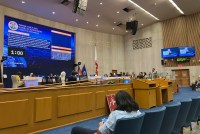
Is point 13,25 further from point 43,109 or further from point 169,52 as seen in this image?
point 169,52

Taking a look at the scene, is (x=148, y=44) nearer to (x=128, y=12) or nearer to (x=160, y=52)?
(x=160, y=52)

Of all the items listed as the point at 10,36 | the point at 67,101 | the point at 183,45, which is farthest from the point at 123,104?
the point at 183,45

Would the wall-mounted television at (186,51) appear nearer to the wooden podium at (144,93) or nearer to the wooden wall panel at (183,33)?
the wooden wall panel at (183,33)

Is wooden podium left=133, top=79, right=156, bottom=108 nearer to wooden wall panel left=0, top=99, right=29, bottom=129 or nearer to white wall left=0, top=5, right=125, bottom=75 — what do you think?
wooden wall panel left=0, top=99, right=29, bottom=129

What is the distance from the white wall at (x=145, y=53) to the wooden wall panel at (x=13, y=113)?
54.1ft

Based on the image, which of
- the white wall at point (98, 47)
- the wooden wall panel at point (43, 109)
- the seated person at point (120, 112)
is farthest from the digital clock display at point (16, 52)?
the seated person at point (120, 112)

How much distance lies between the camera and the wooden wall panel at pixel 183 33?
17125 millimetres

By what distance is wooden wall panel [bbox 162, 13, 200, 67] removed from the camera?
674 inches

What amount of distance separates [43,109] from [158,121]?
9.16 feet

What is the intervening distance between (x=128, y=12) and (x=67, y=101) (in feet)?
38.3

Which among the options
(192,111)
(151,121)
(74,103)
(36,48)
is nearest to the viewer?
(151,121)

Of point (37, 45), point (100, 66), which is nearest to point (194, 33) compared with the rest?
point (100, 66)

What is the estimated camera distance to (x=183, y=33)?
17672 millimetres

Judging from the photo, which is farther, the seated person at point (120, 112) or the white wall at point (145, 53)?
the white wall at point (145, 53)
